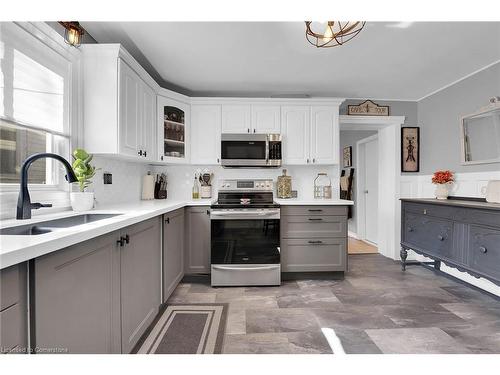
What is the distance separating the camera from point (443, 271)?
3371 mm

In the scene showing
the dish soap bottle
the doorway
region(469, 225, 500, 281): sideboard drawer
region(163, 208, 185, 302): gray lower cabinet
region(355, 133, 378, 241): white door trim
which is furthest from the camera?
region(355, 133, 378, 241): white door trim

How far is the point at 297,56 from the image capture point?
262cm

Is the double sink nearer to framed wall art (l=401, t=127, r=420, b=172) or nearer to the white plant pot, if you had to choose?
the white plant pot

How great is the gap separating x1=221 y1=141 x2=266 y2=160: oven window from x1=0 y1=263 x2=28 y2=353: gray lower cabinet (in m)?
2.68

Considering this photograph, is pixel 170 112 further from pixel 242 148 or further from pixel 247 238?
pixel 247 238

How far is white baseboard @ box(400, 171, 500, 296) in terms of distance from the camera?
2.80 m

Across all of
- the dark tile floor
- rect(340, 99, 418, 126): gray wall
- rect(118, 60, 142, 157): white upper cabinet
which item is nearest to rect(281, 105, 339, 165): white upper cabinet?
rect(340, 99, 418, 126): gray wall

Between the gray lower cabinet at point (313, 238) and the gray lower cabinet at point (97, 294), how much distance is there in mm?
1621

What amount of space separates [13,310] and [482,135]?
13.4 feet

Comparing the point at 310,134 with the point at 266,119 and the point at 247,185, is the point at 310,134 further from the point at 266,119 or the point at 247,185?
the point at 247,185

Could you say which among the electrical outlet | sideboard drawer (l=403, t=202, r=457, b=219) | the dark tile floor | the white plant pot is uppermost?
the electrical outlet

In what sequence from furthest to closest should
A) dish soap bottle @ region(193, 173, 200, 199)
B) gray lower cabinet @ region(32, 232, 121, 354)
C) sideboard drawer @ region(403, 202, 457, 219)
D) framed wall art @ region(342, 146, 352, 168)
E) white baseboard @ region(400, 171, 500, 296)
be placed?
framed wall art @ region(342, 146, 352, 168) < dish soap bottle @ region(193, 173, 200, 199) < white baseboard @ region(400, 171, 500, 296) < sideboard drawer @ region(403, 202, 457, 219) < gray lower cabinet @ region(32, 232, 121, 354)

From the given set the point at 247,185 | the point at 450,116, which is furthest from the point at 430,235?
the point at 247,185

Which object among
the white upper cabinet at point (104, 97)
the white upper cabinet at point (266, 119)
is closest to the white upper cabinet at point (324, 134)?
the white upper cabinet at point (266, 119)
